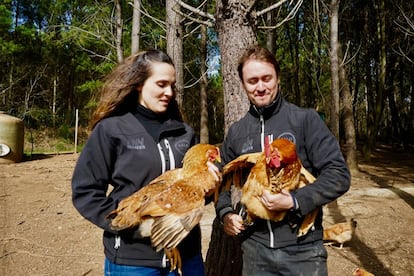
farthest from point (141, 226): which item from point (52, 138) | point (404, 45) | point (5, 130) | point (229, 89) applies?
point (52, 138)

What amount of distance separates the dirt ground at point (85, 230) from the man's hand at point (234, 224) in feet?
10.2

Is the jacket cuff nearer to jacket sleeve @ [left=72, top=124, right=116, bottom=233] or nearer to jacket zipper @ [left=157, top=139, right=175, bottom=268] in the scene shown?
jacket zipper @ [left=157, top=139, right=175, bottom=268]

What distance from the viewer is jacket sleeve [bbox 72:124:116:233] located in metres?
2.01

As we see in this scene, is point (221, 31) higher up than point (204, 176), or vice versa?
point (221, 31)

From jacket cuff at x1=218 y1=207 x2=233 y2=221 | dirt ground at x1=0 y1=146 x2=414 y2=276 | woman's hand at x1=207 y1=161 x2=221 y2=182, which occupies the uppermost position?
woman's hand at x1=207 y1=161 x2=221 y2=182

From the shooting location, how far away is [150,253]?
2057 mm

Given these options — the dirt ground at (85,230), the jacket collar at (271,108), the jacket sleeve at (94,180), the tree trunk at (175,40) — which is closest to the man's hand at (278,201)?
the jacket collar at (271,108)

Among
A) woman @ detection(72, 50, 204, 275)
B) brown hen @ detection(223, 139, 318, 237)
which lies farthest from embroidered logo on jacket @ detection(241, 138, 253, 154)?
woman @ detection(72, 50, 204, 275)

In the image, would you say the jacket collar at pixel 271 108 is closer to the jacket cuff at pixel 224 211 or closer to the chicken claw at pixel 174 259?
the jacket cuff at pixel 224 211

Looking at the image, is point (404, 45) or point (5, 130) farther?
point (404, 45)

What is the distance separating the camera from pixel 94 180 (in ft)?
6.66

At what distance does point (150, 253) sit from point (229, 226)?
0.53 metres

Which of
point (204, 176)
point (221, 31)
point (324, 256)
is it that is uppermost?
point (221, 31)

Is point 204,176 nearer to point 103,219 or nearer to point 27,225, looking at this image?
point 103,219
